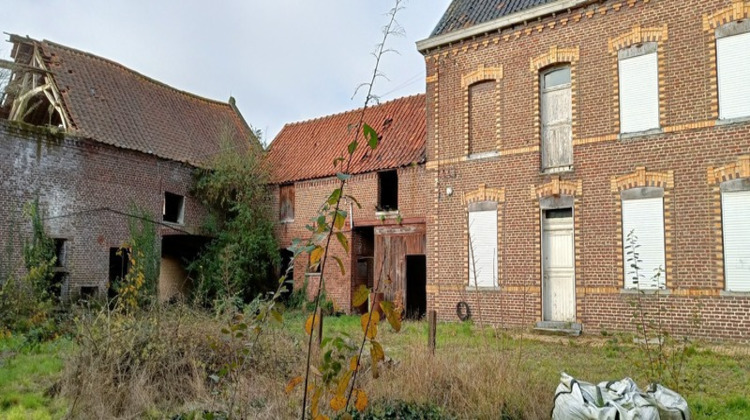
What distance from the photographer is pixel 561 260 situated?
14.4 m

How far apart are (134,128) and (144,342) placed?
1501cm

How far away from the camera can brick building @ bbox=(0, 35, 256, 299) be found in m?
17.0

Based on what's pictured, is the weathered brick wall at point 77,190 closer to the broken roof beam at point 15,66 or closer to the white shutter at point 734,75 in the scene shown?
the broken roof beam at point 15,66

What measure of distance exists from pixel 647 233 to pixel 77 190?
53.0ft

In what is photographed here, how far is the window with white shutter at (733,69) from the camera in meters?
12.1

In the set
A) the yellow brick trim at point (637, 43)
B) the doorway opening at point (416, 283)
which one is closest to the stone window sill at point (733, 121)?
the yellow brick trim at point (637, 43)

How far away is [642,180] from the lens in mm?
13102

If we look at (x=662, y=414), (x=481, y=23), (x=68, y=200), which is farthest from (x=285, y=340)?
(x=68, y=200)

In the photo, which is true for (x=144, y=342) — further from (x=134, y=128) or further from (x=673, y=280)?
(x=134, y=128)

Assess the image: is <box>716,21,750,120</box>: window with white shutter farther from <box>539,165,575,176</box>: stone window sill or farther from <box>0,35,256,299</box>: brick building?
<box>0,35,256,299</box>: brick building

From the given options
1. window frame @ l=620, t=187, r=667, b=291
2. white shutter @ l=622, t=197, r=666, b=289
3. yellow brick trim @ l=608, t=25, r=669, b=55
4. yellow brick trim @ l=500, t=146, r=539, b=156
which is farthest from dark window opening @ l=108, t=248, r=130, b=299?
yellow brick trim @ l=608, t=25, r=669, b=55

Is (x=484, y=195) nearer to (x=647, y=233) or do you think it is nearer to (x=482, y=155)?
(x=482, y=155)

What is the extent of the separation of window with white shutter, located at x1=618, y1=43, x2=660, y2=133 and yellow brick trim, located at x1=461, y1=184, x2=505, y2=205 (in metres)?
3.34

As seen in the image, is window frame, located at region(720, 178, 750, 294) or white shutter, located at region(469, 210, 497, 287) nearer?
window frame, located at region(720, 178, 750, 294)
